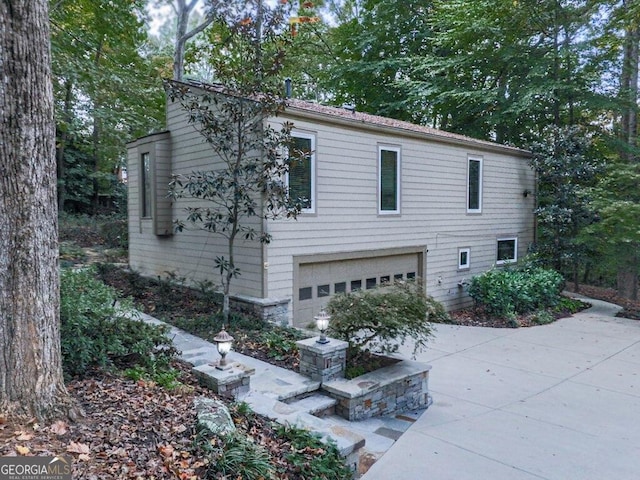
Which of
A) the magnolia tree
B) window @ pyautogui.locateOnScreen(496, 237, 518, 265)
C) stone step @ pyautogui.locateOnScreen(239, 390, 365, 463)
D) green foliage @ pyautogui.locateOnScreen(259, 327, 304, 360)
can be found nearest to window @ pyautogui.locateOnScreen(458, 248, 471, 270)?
window @ pyautogui.locateOnScreen(496, 237, 518, 265)

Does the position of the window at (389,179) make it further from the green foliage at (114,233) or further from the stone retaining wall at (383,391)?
the green foliage at (114,233)

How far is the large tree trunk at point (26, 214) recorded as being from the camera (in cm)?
282

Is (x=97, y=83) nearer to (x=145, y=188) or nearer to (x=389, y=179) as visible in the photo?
(x=145, y=188)

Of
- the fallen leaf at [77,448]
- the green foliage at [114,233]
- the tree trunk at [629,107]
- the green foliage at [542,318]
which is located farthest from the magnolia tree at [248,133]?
the tree trunk at [629,107]

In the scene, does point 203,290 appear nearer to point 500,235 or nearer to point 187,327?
point 187,327

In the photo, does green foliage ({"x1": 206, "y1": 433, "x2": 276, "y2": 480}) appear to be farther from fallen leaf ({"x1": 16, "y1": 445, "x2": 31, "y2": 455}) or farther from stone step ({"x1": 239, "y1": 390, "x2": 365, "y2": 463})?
fallen leaf ({"x1": 16, "y1": 445, "x2": 31, "y2": 455})

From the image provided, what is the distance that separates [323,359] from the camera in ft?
16.0

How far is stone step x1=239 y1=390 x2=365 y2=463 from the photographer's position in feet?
11.6

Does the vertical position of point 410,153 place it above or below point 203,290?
above

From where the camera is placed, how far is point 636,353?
754cm

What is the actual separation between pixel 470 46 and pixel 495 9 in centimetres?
160

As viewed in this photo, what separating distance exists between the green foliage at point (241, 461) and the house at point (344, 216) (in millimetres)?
4113

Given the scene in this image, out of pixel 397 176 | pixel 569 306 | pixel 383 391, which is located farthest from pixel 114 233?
pixel 569 306

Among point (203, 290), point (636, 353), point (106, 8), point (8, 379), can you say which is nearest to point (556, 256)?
point (636, 353)
